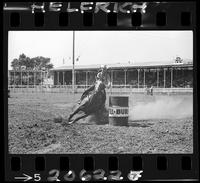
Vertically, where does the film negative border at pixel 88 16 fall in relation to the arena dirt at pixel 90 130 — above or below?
above

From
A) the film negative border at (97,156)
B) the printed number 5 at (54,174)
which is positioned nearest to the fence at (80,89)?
the film negative border at (97,156)

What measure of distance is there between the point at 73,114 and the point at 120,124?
1040 millimetres

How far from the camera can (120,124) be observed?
10.2 m

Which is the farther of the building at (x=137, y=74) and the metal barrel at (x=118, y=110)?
the metal barrel at (x=118, y=110)

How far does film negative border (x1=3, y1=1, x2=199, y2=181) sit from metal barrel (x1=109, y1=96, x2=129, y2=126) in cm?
76

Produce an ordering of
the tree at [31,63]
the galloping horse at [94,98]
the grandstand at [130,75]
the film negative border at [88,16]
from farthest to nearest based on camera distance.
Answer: the galloping horse at [94,98], the grandstand at [130,75], the tree at [31,63], the film negative border at [88,16]

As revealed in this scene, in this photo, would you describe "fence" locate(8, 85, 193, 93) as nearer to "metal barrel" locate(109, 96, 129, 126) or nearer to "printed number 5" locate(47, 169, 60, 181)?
"metal barrel" locate(109, 96, 129, 126)

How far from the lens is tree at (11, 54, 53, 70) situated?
389 inches

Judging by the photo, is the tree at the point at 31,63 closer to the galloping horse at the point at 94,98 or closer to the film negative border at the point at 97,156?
the film negative border at the point at 97,156

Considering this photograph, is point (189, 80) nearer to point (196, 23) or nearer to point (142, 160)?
point (196, 23)

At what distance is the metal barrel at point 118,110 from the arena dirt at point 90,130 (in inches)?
5.2

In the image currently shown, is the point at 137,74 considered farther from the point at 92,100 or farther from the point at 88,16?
the point at 88,16

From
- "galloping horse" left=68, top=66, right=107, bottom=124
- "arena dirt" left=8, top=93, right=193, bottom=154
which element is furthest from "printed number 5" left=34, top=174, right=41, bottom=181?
"galloping horse" left=68, top=66, right=107, bottom=124

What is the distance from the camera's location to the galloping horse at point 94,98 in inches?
399
